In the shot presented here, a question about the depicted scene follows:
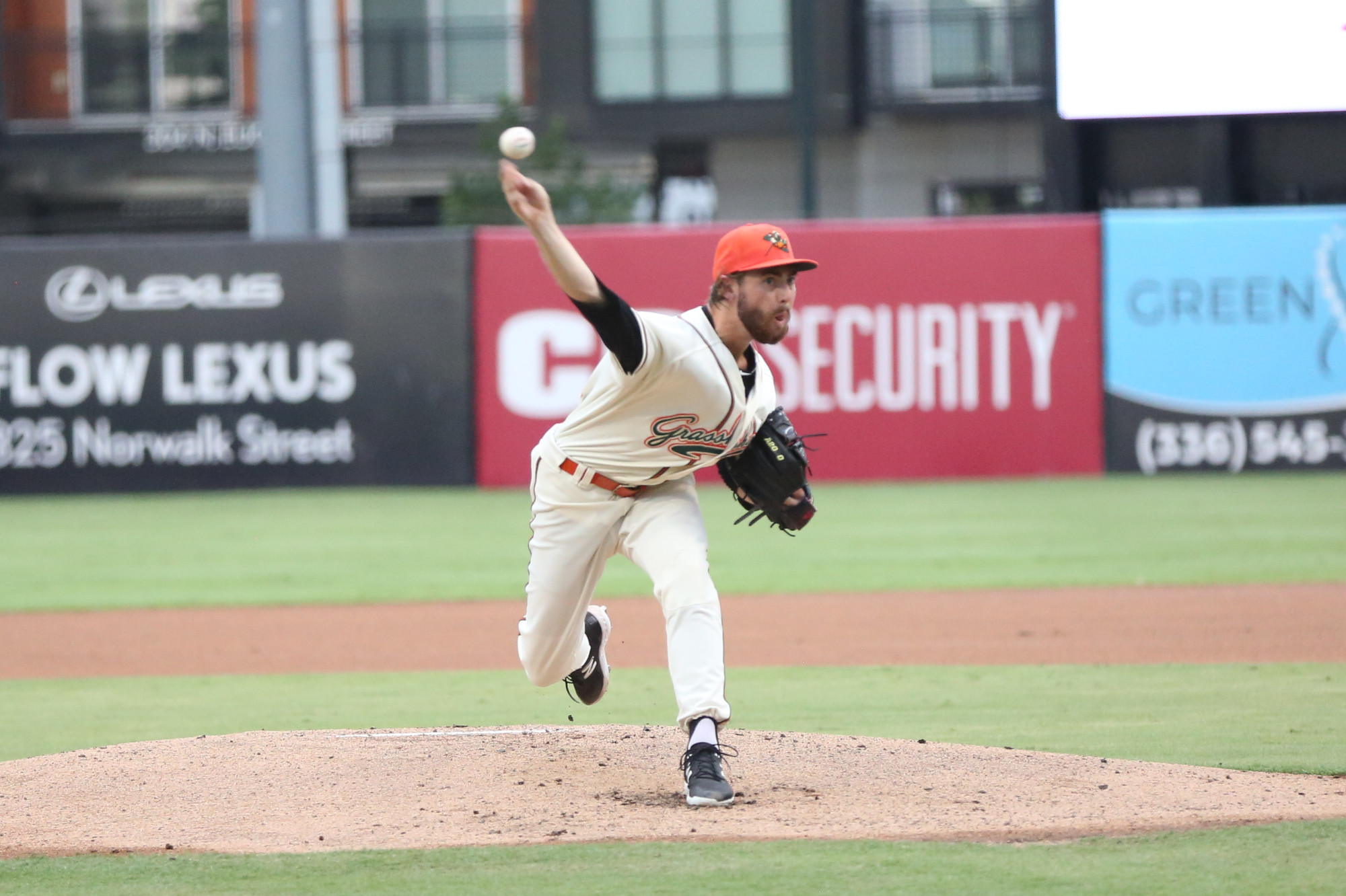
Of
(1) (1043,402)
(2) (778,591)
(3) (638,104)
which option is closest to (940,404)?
(1) (1043,402)

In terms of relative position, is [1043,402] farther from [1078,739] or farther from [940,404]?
[1078,739]

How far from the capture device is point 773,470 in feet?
16.6

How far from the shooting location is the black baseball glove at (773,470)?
16.6ft

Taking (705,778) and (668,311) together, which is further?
(668,311)

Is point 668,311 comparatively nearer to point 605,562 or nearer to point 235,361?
point 235,361

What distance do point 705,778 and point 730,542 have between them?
787 centimetres

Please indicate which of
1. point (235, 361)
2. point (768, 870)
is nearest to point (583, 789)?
point (768, 870)

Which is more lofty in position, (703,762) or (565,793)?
(703,762)

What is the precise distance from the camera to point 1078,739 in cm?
572

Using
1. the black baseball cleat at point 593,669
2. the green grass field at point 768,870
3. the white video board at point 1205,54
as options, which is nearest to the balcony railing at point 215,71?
the white video board at point 1205,54

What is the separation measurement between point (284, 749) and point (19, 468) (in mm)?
10922

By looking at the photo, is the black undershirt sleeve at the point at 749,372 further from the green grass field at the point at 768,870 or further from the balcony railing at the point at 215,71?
the balcony railing at the point at 215,71

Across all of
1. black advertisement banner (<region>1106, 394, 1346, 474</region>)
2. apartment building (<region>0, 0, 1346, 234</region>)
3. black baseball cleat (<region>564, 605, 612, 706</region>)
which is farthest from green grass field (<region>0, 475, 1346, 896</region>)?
apartment building (<region>0, 0, 1346, 234</region>)

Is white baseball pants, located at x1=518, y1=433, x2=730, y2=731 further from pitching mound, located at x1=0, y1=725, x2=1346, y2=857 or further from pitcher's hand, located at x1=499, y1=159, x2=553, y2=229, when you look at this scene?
pitcher's hand, located at x1=499, y1=159, x2=553, y2=229
